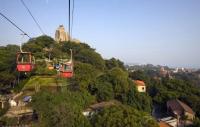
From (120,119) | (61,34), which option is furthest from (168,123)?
(61,34)

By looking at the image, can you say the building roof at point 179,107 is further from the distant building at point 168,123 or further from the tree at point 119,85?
the tree at point 119,85

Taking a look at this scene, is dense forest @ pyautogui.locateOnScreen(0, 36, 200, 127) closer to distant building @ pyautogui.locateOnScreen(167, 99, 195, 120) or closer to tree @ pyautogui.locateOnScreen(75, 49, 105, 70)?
tree @ pyautogui.locateOnScreen(75, 49, 105, 70)

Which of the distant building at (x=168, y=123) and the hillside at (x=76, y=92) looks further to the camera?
the distant building at (x=168, y=123)

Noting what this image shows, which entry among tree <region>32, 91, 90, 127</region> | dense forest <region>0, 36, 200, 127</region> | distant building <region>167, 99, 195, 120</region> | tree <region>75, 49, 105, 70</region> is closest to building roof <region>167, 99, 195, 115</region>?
distant building <region>167, 99, 195, 120</region>

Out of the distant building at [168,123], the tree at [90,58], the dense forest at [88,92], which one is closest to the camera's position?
the dense forest at [88,92]

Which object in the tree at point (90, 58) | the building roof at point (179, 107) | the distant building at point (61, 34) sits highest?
the distant building at point (61, 34)

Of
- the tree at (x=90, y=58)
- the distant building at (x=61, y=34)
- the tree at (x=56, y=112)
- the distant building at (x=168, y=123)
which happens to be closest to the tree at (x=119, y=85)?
the distant building at (x=168, y=123)

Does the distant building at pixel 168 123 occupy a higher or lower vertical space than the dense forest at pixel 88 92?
lower
